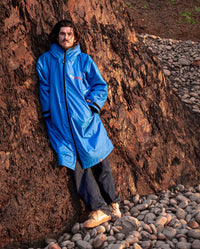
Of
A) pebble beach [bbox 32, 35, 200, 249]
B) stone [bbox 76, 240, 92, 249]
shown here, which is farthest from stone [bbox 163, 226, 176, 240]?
stone [bbox 76, 240, 92, 249]

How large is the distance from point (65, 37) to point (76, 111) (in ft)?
2.48

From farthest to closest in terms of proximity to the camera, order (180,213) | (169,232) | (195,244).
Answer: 1. (180,213)
2. (169,232)
3. (195,244)

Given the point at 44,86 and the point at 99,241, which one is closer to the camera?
the point at 99,241

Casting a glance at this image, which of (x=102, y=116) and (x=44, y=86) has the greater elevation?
(x=44, y=86)

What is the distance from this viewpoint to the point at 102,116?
354cm

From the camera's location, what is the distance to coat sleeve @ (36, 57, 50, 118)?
307 centimetres

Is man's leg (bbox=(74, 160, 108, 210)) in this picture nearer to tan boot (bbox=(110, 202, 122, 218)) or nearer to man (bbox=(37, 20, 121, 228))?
man (bbox=(37, 20, 121, 228))

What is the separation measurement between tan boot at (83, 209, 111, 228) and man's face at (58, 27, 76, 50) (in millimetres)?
1728

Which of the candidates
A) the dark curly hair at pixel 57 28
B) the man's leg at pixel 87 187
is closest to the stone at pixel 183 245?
the man's leg at pixel 87 187

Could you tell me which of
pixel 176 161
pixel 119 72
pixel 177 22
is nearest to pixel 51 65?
pixel 119 72

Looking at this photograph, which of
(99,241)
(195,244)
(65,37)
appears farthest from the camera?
(65,37)

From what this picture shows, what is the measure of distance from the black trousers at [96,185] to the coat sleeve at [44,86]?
62 centimetres

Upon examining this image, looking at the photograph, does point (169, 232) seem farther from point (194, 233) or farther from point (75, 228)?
point (75, 228)

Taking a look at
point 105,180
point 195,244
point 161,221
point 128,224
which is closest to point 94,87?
point 105,180
